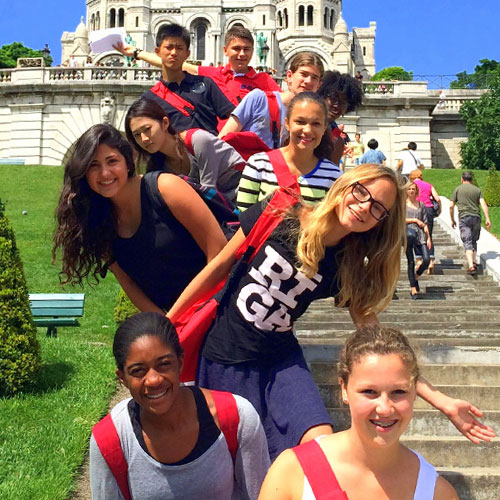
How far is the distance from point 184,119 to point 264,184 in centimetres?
130

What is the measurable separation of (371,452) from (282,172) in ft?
5.69

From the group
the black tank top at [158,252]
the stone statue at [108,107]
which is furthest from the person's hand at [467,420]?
the stone statue at [108,107]

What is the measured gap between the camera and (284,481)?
2.75 m

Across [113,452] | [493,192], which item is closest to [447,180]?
[493,192]

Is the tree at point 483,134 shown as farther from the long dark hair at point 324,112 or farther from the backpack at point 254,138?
the long dark hair at point 324,112

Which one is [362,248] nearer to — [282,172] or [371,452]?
[282,172]

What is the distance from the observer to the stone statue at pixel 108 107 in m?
30.2

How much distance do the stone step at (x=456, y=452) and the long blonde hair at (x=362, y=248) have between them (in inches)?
63.0

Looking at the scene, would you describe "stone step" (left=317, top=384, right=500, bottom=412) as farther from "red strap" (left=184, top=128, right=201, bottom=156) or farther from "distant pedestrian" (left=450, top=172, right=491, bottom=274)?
"distant pedestrian" (left=450, top=172, right=491, bottom=274)

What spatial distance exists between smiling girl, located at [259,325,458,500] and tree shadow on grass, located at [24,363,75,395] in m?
4.73

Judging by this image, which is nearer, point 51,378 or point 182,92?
point 182,92

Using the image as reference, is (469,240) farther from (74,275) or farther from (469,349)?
(74,275)

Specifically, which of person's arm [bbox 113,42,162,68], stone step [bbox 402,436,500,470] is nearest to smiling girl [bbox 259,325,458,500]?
stone step [bbox 402,436,500,470]

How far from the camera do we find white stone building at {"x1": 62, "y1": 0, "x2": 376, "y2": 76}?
69000 millimetres
